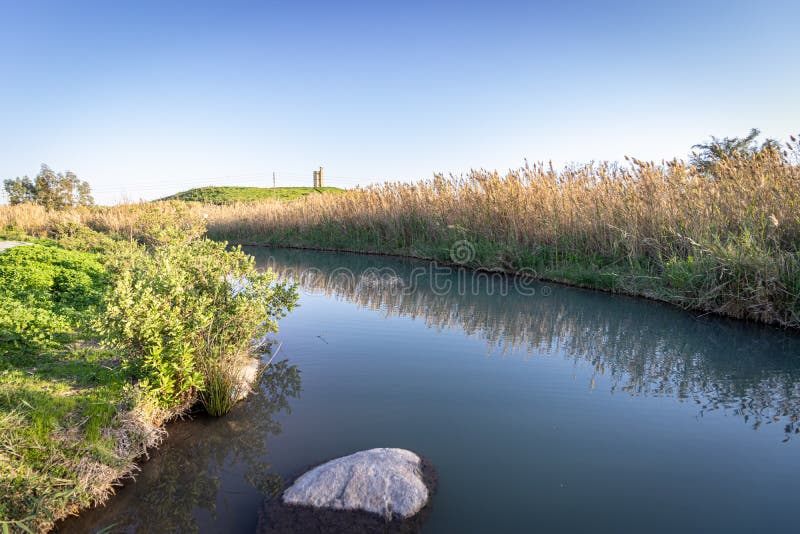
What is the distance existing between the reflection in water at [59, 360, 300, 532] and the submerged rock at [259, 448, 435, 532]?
0.31 meters

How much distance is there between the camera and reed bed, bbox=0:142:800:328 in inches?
244

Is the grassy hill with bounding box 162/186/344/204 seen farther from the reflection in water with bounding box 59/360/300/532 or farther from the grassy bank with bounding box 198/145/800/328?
the reflection in water with bounding box 59/360/300/532

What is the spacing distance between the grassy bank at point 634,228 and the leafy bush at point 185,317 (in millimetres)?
5886

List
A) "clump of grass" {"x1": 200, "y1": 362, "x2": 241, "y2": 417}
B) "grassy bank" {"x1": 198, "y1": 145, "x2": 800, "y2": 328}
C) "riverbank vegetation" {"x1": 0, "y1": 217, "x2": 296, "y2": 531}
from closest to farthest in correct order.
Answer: "riverbank vegetation" {"x1": 0, "y1": 217, "x2": 296, "y2": 531} < "clump of grass" {"x1": 200, "y1": 362, "x2": 241, "y2": 417} < "grassy bank" {"x1": 198, "y1": 145, "x2": 800, "y2": 328}

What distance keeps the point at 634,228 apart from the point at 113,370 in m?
8.04

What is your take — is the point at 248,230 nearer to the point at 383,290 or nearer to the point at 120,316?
the point at 383,290

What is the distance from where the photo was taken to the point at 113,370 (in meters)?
3.63

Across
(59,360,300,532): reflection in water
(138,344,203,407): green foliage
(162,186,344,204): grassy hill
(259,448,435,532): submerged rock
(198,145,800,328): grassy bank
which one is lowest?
(59,360,300,532): reflection in water

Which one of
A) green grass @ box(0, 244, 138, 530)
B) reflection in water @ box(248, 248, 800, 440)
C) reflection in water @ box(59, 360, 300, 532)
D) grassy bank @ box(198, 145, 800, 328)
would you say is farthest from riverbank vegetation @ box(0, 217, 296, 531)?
grassy bank @ box(198, 145, 800, 328)

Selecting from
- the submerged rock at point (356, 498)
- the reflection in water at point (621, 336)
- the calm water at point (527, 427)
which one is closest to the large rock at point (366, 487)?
the submerged rock at point (356, 498)

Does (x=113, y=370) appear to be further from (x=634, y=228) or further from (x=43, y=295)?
(x=634, y=228)

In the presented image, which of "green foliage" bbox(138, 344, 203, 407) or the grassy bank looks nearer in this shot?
"green foliage" bbox(138, 344, 203, 407)

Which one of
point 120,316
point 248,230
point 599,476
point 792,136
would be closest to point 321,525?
point 599,476

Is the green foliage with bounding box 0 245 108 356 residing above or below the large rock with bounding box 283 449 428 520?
above
